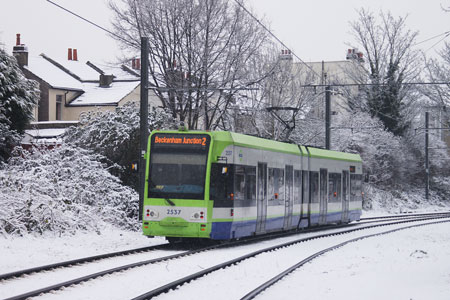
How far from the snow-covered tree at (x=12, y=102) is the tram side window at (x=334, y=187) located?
41.3ft

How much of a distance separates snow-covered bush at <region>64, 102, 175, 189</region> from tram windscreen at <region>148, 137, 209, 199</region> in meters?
8.40

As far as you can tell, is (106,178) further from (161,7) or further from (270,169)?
(161,7)

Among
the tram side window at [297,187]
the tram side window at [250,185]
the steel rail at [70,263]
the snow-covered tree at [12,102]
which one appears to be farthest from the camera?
the snow-covered tree at [12,102]

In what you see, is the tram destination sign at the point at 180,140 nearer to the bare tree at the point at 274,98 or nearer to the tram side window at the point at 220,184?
the tram side window at the point at 220,184

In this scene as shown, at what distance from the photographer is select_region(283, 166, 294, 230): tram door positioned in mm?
23547

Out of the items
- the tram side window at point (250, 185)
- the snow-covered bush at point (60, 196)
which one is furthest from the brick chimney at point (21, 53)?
the tram side window at point (250, 185)

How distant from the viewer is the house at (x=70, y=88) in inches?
2135

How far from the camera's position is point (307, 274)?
13969 millimetres

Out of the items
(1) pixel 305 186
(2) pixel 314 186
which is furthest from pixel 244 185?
(2) pixel 314 186

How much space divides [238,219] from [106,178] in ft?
22.0

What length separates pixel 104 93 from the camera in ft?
186

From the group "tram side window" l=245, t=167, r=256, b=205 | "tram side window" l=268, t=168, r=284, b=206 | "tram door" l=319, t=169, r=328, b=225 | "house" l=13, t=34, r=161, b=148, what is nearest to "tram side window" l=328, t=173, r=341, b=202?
"tram door" l=319, t=169, r=328, b=225

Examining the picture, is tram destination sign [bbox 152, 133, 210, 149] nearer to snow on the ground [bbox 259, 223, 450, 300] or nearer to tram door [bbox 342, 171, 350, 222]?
snow on the ground [bbox 259, 223, 450, 300]

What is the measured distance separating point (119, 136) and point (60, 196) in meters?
7.19
